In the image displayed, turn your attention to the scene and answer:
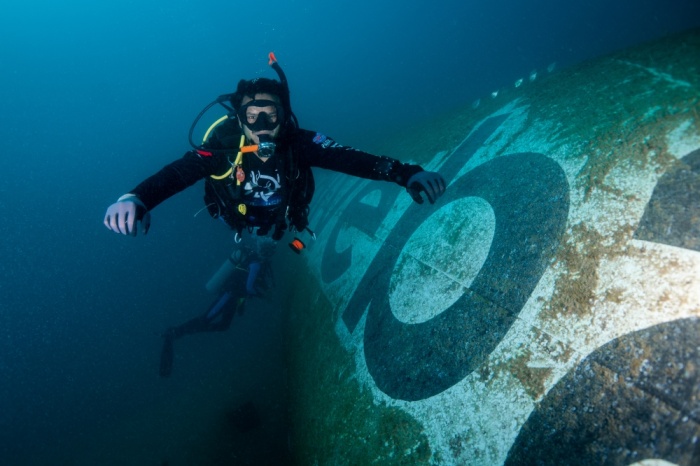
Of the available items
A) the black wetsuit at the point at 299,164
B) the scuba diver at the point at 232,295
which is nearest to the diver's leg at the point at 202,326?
the scuba diver at the point at 232,295

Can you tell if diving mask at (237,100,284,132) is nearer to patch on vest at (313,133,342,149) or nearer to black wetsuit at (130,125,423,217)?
black wetsuit at (130,125,423,217)

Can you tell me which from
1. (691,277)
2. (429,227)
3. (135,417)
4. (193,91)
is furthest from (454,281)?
(193,91)

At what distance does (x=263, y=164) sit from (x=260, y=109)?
64cm

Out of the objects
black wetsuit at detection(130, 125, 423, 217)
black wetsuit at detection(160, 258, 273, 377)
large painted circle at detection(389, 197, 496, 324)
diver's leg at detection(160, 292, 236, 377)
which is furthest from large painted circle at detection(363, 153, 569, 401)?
diver's leg at detection(160, 292, 236, 377)

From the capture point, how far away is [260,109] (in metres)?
3.59

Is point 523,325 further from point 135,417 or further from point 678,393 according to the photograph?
point 135,417

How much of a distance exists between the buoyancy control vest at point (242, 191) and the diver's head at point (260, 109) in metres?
0.18

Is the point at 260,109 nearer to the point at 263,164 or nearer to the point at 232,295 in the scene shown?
the point at 263,164

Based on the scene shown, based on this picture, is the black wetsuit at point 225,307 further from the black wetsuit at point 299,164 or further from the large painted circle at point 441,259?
the large painted circle at point 441,259

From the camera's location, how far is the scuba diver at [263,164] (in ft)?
10.1

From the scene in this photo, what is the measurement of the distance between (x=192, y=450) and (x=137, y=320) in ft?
32.6

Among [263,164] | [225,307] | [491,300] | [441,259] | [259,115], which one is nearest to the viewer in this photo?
[491,300]

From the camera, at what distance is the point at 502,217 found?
2.90 metres

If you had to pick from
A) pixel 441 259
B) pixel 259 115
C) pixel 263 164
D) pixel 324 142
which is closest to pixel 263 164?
pixel 263 164
